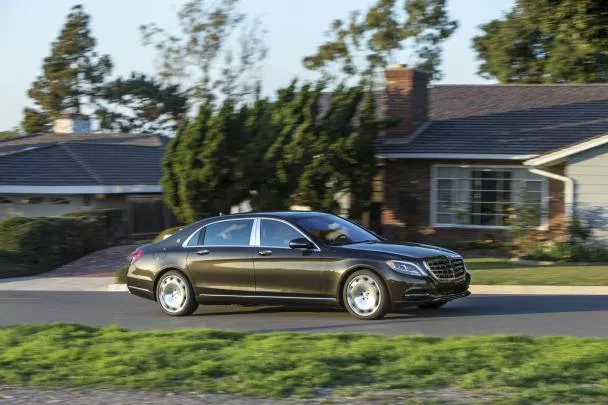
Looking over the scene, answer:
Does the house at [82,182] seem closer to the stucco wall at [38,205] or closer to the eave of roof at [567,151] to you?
the stucco wall at [38,205]

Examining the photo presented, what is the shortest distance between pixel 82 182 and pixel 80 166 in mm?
1728

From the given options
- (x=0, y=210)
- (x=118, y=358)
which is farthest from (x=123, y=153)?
(x=118, y=358)

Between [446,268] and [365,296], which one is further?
[446,268]

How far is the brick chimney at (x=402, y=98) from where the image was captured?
25.7 meters

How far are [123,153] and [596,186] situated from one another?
757 inches

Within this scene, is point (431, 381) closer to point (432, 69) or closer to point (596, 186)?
point (596, 186)

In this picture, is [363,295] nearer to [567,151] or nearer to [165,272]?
[165,272]

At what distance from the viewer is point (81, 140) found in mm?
39188

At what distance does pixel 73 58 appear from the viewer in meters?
59.6

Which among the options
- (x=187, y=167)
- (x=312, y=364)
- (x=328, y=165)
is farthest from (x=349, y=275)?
(x=328, y=165)

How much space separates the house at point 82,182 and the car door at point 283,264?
17.0 meters

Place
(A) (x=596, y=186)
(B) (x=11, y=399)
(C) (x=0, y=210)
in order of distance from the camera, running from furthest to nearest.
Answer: (C) (x=0, y=210)
(A) (x=596, y=186)
(B) (x=11, y=399)

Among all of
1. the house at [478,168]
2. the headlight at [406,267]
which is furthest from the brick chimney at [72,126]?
the headlight at [406,267]

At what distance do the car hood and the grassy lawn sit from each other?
480 cm
